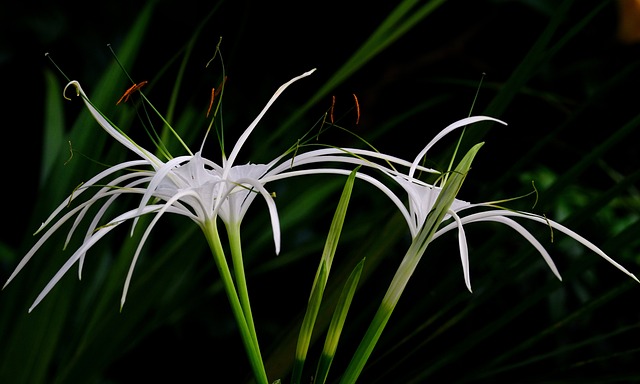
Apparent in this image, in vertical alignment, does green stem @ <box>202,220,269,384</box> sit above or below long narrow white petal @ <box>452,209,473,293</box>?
above

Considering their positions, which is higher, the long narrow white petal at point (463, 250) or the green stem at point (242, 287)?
the green stem at point (242, 287)

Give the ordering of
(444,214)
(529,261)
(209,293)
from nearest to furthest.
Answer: (444,214) < (529,261) < (209,293)

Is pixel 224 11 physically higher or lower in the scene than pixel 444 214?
higher

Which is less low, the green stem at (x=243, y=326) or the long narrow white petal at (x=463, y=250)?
the green stem at (x=243, y=326)

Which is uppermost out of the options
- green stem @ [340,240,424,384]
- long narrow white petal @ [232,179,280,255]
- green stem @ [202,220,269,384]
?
long narrow white petal @ [232,179,280,255]

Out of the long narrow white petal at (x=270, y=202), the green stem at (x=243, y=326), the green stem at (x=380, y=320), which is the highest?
the long narrow white petal at (x=270, y=202)

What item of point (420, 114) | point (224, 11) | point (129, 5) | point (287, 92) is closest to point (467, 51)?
point (420, 114)

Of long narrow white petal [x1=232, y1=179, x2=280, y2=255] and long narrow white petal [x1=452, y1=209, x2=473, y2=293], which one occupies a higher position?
long narrow white petal [x1=232, y1=179, x2=280, y2=255]

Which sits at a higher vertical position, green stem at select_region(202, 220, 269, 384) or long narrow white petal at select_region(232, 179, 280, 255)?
long narrow white petal at select_region(232, 179, 280, 255)

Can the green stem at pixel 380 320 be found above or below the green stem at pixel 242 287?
below

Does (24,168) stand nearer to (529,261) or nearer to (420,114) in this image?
(420,114)

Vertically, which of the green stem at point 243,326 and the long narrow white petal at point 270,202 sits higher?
the long narrow white petal at point 270,202
